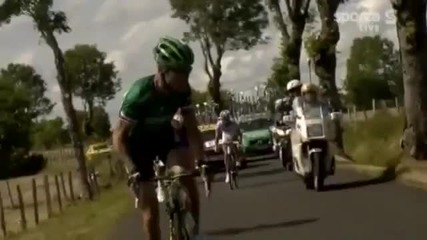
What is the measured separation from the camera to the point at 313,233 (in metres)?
14.2

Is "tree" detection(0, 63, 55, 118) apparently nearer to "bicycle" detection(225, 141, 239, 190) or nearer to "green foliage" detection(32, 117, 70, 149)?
"green foliage" detection(32, 117, 70, 149)

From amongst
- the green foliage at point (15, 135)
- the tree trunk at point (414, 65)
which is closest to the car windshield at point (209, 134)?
the tree trunk at point (414, 65)

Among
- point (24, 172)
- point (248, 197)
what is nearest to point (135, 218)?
point (248, 197)

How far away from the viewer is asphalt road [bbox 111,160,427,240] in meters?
14.0

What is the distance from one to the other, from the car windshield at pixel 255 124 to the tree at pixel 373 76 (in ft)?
194

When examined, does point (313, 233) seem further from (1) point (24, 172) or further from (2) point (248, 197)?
(1) point (24, 172)

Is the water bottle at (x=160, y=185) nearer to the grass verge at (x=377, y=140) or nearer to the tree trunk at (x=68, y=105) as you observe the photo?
the grass verge at (x=377, y=140)

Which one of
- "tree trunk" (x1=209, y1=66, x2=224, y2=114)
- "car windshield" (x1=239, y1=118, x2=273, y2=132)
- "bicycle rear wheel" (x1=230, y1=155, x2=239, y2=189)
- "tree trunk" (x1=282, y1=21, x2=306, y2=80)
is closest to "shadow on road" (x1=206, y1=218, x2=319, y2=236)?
"bicycle rear wheel" (x1=230, y1=155, x2=239, y2=189)

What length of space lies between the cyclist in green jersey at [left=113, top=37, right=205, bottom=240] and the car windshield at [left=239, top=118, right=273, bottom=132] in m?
42.7

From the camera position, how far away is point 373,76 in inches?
4500

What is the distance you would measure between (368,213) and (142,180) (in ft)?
25.5

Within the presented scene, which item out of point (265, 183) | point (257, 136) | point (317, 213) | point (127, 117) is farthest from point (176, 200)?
A: point (257, 136)

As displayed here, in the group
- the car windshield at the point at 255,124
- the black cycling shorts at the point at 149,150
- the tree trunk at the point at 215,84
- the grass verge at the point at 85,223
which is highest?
the tree trunk at the point at 215,84

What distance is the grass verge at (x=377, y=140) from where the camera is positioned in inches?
1131
